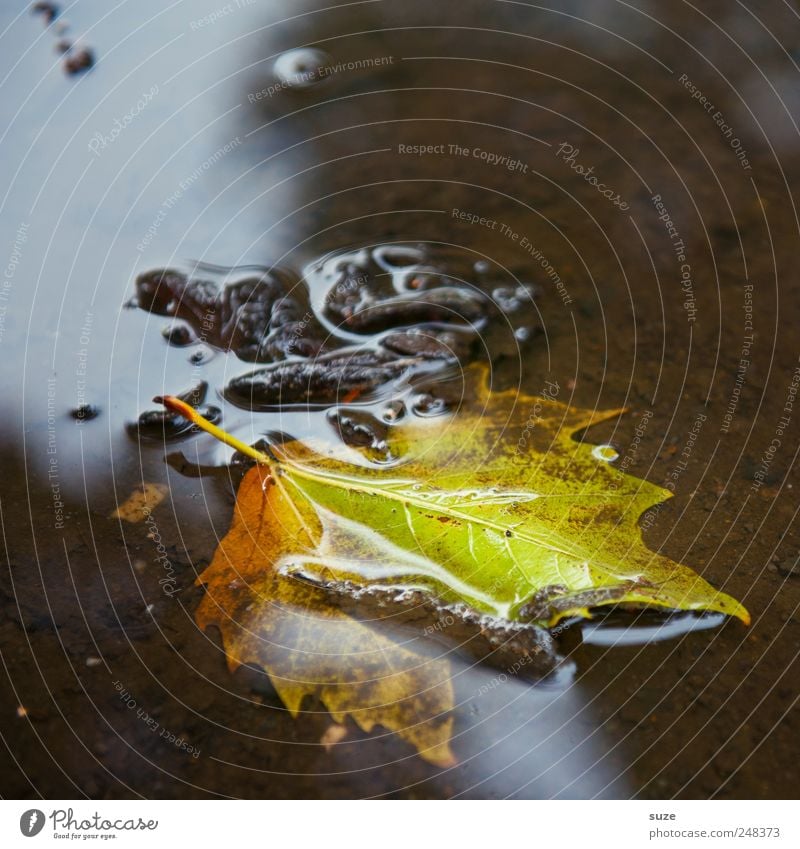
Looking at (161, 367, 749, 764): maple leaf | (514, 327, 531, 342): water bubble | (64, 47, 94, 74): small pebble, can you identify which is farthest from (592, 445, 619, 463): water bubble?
(64, 47, 94, 74): small pebble

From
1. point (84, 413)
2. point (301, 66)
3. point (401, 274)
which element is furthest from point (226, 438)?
point (301, 66)

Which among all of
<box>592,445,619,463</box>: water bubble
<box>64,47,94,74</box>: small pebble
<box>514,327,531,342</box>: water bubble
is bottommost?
<box>592,445,619,463</box>: water bubble

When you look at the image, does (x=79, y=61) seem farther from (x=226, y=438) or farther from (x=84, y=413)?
(x=226, y=438)

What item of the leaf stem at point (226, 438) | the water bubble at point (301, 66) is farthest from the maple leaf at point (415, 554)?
the water bubble at point (301, 66)

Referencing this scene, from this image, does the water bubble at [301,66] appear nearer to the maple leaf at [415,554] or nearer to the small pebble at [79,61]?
the small pebble at [79,61]

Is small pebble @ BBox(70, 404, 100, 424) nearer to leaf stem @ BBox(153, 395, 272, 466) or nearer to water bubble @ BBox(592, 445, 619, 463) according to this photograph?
leaf stem @ BBox(153, 395, 272, 466)

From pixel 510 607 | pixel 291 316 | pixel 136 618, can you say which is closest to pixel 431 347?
pixel 291 316
